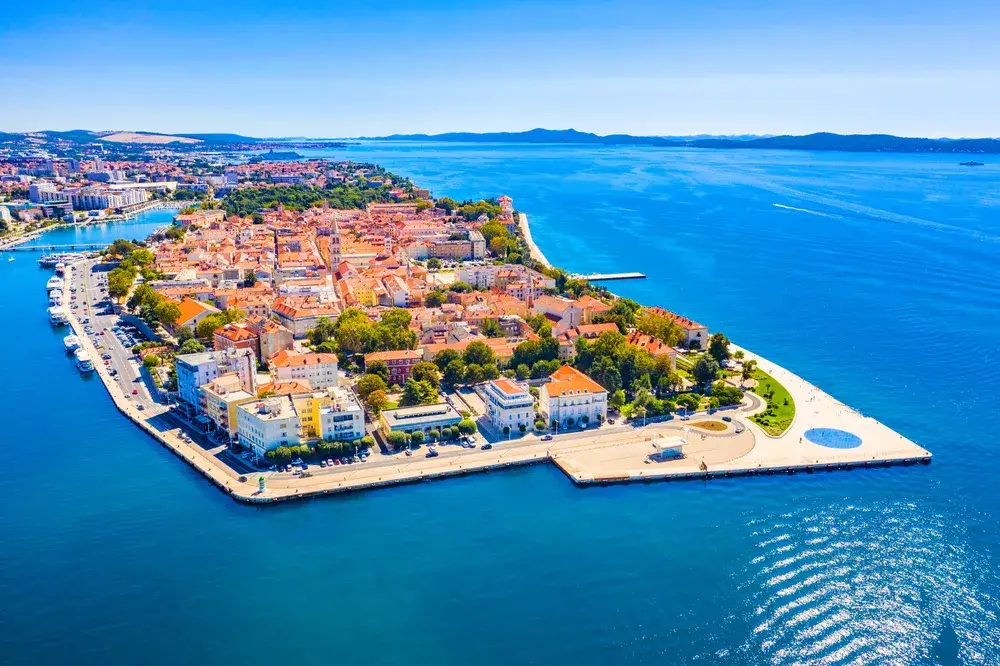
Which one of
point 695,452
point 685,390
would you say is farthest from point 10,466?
point 685,390

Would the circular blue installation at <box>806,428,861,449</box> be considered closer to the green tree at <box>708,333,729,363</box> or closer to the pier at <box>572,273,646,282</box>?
the green tree at <box>708,333,729,363</box>

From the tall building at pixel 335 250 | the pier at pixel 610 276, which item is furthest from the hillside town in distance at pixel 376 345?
the pier at pixel 610 276

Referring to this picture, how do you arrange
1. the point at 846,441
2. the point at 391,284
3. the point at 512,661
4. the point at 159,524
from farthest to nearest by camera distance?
the point at 391,284 → the point at 846,441 → the point at 159,524 → the point at 512,661

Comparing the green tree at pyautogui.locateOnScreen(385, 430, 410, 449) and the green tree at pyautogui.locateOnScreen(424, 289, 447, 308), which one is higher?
the green tree at pyautogui.locateOnScreen(424, 289, 447, 308)

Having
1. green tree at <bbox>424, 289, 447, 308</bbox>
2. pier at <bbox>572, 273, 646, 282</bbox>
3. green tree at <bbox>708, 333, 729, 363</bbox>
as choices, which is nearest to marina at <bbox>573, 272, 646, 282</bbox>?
pier at <bbox>572, 273, 646, 282</bbox>

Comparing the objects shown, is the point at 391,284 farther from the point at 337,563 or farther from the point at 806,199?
the point at 806,199

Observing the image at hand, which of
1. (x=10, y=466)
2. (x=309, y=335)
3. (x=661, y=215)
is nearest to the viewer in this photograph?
(x=10, y=466)

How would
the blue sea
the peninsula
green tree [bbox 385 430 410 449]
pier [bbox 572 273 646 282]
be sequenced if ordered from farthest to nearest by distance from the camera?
pier [bbox 572 273 646 282] → green tree [bbox 385 430 410 449] → the peninsula → the blue sea
